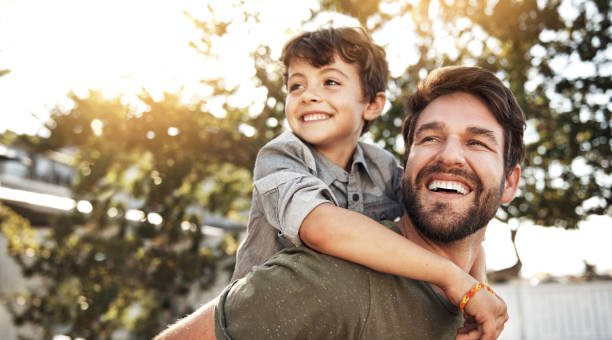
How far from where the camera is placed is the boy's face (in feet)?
7.54

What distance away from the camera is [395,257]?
1450 mm

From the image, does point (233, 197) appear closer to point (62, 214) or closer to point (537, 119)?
point (62, 214)

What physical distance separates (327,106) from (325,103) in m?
0.02

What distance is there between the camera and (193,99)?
6.36 metres

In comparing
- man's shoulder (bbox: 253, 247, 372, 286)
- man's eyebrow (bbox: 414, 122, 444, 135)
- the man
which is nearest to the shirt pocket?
the man

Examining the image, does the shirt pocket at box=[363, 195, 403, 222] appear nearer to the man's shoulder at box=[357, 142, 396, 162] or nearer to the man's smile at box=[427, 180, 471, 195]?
the man's shoulder at box=[357, 142, 396, 162]

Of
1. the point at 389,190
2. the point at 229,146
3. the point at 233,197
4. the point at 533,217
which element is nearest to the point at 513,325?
the point at 533,217

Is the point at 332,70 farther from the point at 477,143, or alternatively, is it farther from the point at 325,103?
the point at 477,143

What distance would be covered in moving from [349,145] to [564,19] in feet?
17.0

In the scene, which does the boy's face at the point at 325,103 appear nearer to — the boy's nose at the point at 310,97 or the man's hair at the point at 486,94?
the boy's nose at the point at 310,97

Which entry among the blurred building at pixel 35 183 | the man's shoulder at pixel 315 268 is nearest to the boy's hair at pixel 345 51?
the man's shoulder at pixel 315 268

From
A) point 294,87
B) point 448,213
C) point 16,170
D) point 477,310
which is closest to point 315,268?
point 477,310

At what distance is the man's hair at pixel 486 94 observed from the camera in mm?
2043

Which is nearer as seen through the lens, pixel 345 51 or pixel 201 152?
pixel 345 51
